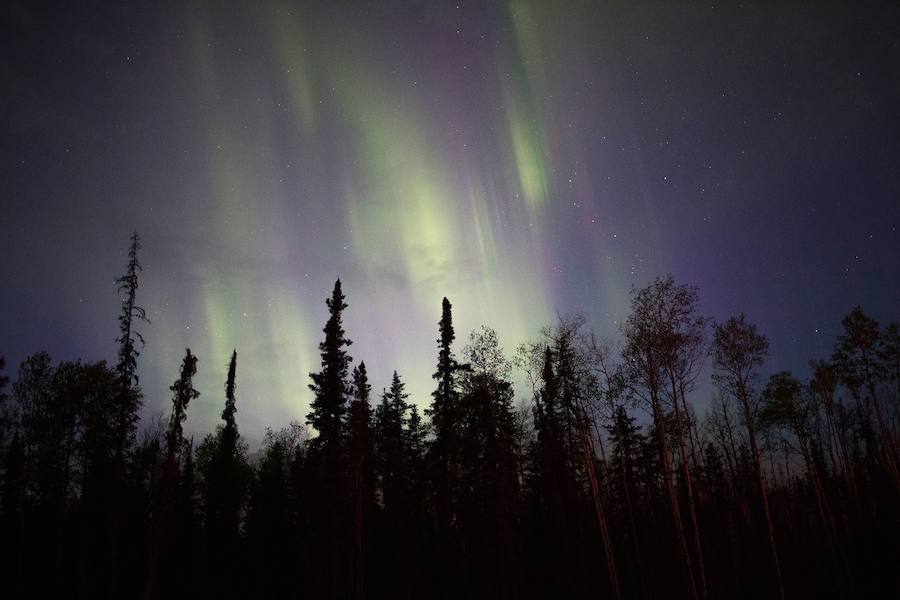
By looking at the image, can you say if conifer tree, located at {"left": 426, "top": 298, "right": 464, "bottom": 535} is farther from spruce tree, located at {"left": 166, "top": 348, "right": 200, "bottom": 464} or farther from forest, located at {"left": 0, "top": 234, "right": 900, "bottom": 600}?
spruce tree, located at {"left": 166, "top": 348, "right": 200, "bottom": 464}

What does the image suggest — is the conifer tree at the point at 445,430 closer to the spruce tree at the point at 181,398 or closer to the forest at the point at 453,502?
the forest at the point at 453,502

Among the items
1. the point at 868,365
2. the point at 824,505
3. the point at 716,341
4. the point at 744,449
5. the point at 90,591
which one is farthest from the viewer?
the point at 744,449

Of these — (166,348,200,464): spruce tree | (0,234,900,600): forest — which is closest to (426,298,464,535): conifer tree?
(0,234,900,600): forest

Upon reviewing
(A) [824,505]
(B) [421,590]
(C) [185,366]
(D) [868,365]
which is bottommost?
(B) [421,590]

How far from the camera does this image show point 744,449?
169ft

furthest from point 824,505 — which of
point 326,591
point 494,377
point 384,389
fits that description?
point 384,389

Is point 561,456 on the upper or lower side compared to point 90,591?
upper

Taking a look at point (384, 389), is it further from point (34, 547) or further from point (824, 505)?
point (824, 505)

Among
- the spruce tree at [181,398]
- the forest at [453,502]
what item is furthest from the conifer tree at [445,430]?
the spruce tree at [181,398]

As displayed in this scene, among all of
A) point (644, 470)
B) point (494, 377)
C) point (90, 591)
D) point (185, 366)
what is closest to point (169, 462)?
point (185, 366)

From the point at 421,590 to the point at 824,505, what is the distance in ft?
103

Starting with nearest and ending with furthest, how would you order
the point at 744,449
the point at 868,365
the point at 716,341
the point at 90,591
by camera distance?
the point at 716,341, the point at 868,365, the point at 90,591, the point at 744,449

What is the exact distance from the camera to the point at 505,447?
31750 millimetres

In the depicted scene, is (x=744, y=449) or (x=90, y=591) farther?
(x=744, y=449)
